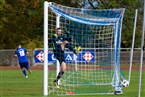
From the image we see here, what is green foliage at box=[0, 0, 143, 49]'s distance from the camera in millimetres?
45219

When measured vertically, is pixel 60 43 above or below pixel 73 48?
above

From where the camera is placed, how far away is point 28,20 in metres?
47.0

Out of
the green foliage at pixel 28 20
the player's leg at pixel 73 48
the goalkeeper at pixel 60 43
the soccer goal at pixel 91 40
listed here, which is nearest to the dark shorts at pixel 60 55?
the goalkeeper at pixel 60 43

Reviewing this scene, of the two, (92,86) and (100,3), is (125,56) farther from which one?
(92,86)

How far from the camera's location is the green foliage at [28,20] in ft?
148

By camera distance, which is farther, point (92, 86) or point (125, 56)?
point (125, 56)

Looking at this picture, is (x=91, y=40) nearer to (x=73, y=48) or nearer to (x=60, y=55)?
(x=73, y=48)

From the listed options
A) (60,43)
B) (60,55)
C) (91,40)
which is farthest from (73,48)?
(91,40)

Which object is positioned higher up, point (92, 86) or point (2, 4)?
point (2, 4)

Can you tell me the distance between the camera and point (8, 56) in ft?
139

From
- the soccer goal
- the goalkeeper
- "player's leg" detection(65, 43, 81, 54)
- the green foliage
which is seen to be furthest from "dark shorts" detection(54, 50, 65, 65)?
the green foliage

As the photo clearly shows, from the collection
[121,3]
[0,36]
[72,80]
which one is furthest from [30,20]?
[72,80]

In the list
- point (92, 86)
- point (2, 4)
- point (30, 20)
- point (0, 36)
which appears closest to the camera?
point (92, 86)

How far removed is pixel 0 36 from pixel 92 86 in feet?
113
